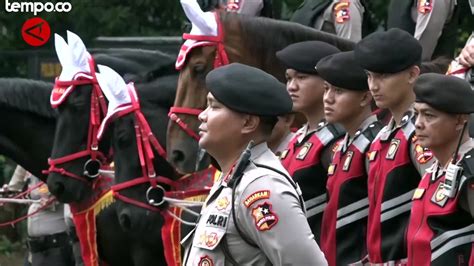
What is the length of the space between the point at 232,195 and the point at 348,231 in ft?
7.41

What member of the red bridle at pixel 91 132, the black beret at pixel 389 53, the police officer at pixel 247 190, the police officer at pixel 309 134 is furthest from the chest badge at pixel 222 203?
the red bridle at pixel 91 132

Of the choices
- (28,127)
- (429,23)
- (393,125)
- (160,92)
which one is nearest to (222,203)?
(393,125)

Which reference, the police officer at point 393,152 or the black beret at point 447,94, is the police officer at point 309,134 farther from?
the black beret at point 447,94

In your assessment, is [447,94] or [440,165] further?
[440,165]

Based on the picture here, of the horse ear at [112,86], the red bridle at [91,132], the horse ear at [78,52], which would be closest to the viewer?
the horse ear at [112,86]

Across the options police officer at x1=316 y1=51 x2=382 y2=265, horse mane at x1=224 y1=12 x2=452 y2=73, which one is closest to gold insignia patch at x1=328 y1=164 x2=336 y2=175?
Result: police officer at x1=316 y1=51 x2=382 y2=265

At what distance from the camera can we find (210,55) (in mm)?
9500

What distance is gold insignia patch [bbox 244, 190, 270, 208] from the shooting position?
6.00 m

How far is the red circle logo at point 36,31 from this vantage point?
1678cm

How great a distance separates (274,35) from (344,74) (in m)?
1.31

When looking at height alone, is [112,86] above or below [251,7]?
below

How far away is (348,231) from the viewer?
326 inches

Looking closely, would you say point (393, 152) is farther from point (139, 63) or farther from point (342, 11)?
point (139, 63)

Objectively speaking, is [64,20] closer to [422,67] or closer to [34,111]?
[34,111]
